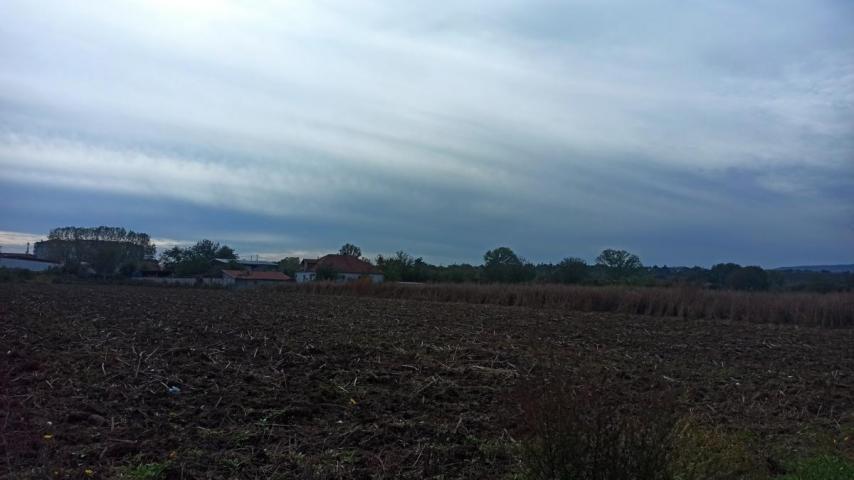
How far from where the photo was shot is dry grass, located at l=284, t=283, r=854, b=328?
1168 inches

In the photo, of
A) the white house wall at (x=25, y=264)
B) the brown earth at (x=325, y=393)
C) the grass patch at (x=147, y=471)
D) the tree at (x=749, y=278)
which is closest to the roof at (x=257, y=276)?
the white house wall at (x=25, y=264)

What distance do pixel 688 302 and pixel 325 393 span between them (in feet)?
93.3

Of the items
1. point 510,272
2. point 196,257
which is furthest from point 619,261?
point 196,257

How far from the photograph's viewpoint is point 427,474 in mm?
6059

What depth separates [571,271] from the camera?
237ft

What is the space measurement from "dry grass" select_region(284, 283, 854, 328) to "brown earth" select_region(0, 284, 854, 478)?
13.6 metres

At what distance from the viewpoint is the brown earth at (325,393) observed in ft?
20.1

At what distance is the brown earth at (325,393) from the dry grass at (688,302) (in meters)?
13.6

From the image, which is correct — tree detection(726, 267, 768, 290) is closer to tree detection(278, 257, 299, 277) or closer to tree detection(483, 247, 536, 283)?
tree detection(483, 247, 536, 283)

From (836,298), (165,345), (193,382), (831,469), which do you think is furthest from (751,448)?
(836,298)

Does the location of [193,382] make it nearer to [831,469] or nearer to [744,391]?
[831,469]

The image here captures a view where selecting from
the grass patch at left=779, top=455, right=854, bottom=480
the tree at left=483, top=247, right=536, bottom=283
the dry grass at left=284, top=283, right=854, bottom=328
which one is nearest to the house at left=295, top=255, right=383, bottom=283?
the tree at left=483, top=247, right=536, bottom=283

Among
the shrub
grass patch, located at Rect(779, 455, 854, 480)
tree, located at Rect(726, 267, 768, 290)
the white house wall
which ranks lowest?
grass patch, located at Rect(779, 455, 854, 480)

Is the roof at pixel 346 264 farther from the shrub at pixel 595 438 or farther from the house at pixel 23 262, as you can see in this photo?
the shrub at pixel 595 438
